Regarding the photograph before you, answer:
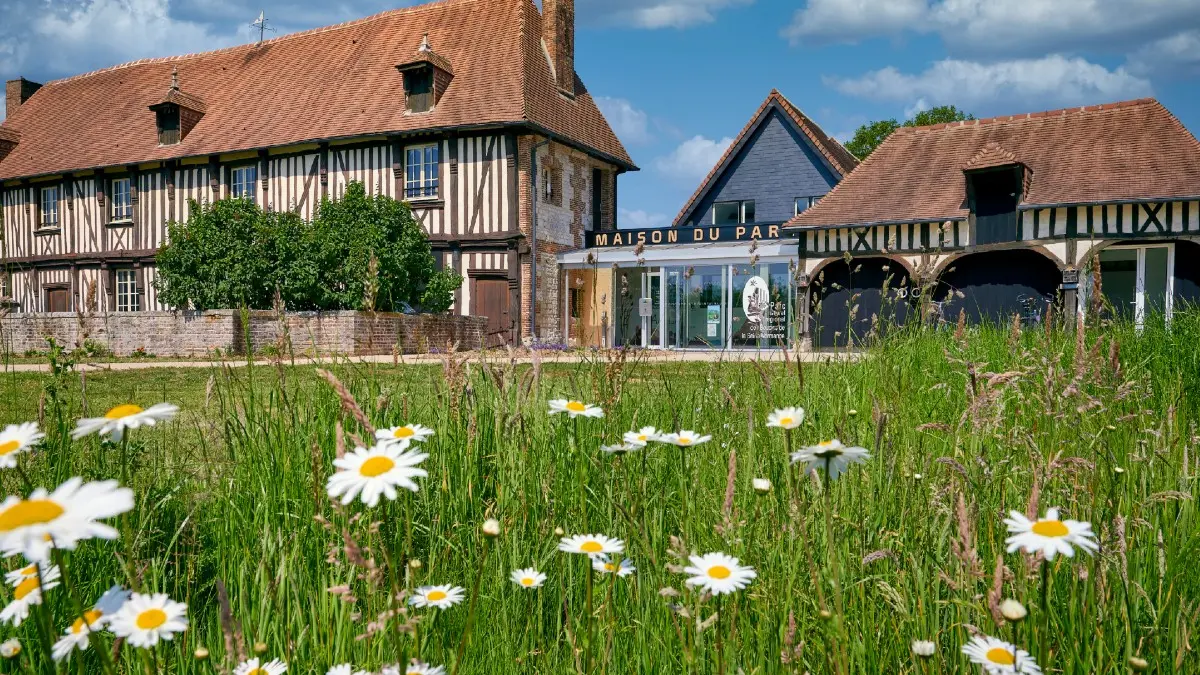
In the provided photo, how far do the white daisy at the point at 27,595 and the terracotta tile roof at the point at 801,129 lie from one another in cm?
2337

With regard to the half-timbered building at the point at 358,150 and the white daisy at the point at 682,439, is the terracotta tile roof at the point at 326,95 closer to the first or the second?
the half-timbered building at the point at 358,150

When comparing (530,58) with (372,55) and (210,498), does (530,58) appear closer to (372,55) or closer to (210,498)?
(372,55)

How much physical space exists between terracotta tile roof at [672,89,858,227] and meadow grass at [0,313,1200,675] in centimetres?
2126

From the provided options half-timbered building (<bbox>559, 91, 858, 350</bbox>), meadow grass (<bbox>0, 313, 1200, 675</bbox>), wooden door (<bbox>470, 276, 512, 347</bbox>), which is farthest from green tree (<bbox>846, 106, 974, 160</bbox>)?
meadow grass (<bbox>0, 313, 1200, 675</bbox>)

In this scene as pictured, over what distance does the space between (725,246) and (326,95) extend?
11.7 meters

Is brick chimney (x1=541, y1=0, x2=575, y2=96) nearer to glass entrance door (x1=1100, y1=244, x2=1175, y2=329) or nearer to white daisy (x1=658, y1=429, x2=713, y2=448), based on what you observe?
glass entrance door (x1=1100, y1=244, x2=1175, y2=329)

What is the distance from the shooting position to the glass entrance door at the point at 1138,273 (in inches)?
649

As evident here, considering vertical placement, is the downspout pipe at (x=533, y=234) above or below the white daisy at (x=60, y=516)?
above

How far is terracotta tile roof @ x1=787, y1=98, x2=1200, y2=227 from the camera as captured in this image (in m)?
16.5

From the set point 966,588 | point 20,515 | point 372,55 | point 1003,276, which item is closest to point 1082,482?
point 966,588

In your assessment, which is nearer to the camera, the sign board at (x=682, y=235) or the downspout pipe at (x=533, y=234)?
the downspout pipe at (x=533, y=234)

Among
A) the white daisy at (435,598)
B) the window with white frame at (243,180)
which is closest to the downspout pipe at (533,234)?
the window with white frame at (243,180)

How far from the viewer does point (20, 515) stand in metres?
0.74

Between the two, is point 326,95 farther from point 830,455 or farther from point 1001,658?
point 1001,658
